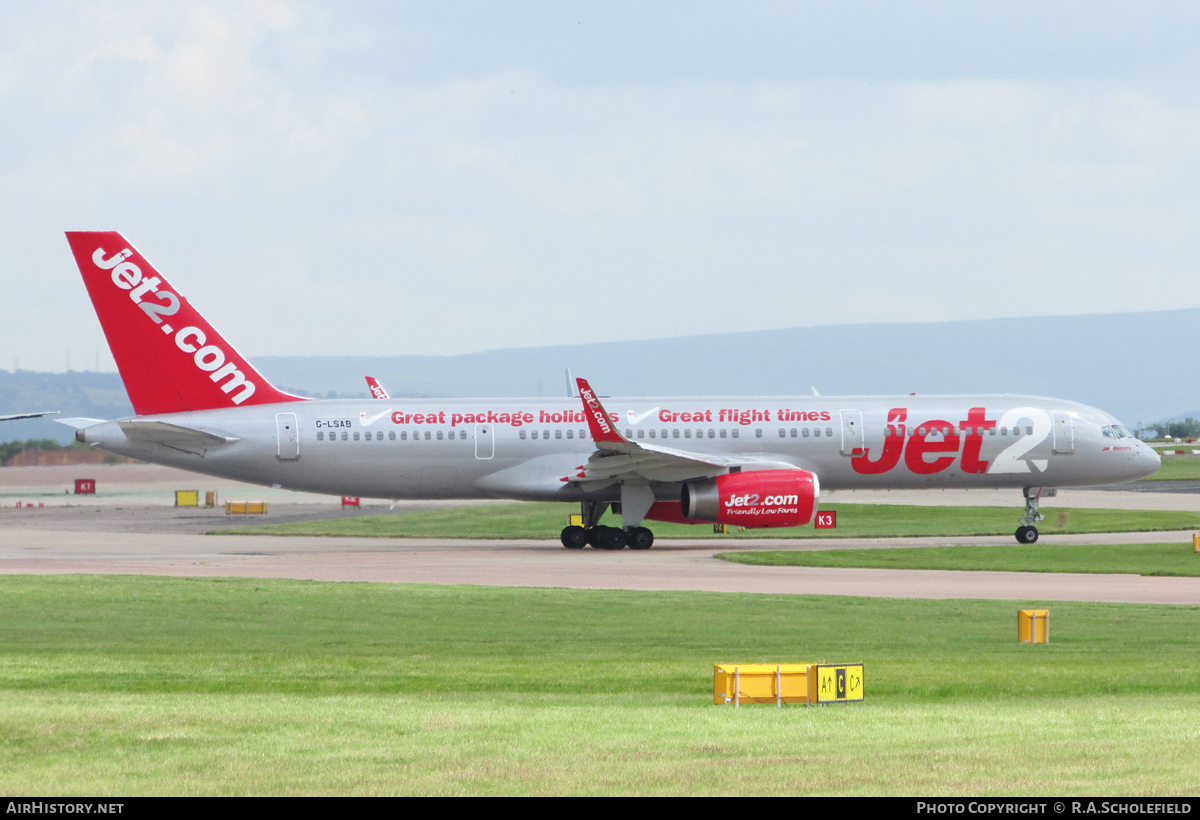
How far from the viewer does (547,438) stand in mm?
41188

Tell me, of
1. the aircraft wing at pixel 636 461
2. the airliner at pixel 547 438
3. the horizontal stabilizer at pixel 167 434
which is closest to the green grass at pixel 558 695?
the aircraft wing at pixel 636 461

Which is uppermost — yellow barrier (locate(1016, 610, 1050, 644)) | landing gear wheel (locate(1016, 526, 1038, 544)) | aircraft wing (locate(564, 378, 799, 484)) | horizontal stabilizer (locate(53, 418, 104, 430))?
horizontal stabilizer (locate(53, 418, 104, 430))

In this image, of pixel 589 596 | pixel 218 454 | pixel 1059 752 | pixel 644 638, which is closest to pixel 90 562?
pixel 218 454

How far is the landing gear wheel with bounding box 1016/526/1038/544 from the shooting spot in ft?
135

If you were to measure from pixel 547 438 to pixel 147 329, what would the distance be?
35.1 ft

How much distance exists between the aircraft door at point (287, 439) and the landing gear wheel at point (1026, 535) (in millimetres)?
19073

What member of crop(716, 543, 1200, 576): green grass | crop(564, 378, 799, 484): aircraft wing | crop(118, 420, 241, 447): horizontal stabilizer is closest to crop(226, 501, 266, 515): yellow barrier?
crop(118, 420, 241, 447): horizontal stabilizer

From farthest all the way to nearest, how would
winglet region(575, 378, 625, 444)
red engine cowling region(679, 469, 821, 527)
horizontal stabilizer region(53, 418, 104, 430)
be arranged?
1. horizontal stabilizer region(53, 418, 104, 430)
2. red engine cowling region(679, 469, 821, 527)
3. winglet region(575, 378, 625, 444)

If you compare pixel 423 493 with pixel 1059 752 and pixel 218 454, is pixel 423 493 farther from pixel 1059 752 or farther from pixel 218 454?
pixel 1059 752

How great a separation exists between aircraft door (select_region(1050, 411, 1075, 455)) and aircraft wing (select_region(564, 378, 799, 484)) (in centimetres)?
741

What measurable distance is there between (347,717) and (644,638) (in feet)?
28.3

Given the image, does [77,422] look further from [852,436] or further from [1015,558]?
[1015,558]

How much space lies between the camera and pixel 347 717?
45.4 feet

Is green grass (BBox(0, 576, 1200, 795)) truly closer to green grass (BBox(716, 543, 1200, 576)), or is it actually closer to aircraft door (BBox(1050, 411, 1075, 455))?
green grass (BBox(716, 543, 1200, 576))
